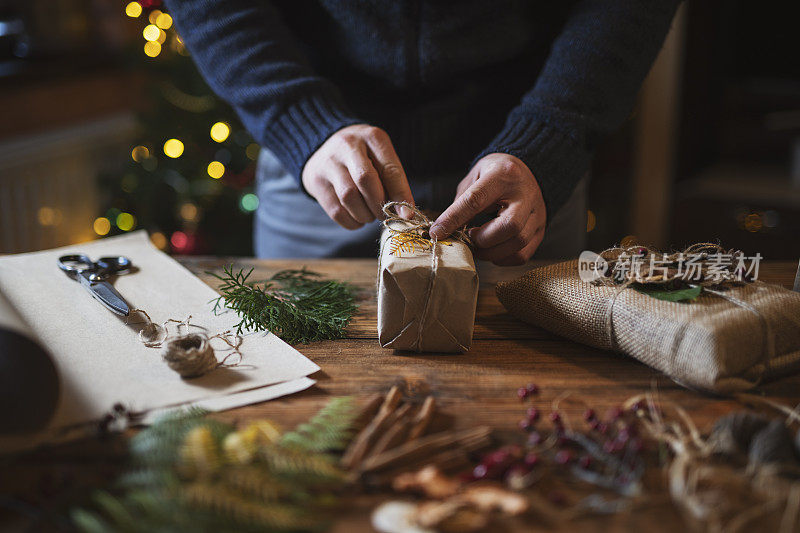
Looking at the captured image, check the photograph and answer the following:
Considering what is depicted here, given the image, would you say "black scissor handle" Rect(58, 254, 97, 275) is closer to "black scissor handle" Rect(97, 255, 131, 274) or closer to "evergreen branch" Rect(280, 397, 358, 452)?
"black scissor handle" Rect(97, 255, 131, 274)

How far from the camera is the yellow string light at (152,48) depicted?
2084 millimetres

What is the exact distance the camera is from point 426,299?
747mm

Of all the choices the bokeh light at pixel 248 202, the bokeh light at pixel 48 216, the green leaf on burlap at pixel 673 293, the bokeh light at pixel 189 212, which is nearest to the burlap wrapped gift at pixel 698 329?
the green leaf on burlap at pixel 673 293

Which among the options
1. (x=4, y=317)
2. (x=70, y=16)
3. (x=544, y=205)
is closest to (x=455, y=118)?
(x=544, y=205)

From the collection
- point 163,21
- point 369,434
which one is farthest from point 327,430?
point 163,21

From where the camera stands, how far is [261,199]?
138 cm

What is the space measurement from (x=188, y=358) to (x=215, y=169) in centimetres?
164

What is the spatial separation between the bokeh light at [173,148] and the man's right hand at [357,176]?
1.40 metres

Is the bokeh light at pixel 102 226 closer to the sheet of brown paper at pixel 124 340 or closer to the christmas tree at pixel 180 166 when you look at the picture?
the christmas tree at pixel 180 166

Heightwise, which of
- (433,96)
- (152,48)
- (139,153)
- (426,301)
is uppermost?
(152,48)

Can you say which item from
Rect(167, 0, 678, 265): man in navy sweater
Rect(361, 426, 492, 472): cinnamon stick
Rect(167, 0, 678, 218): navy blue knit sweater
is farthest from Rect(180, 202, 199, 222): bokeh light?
Rect(361, 426, 492, 472): cinnamon stick

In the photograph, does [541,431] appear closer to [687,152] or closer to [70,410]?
[70,410]

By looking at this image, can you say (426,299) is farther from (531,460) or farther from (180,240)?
(180,240)

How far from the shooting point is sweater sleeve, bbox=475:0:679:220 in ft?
3.18
